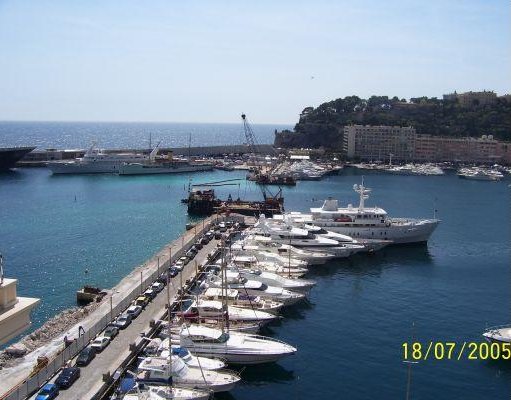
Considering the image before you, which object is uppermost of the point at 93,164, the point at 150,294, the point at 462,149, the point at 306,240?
the point at 462,149

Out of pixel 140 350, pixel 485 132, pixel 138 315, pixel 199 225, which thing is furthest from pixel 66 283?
pixel 485 132

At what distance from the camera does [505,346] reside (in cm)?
2895

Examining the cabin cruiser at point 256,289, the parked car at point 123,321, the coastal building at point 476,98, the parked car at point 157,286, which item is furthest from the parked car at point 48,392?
the coastal building at point 476,98

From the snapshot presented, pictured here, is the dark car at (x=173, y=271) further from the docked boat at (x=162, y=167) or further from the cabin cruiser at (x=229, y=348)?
the docked boat at (x=162, y=167)

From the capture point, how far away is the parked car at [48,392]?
21.1 meters

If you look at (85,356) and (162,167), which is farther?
(162,167)

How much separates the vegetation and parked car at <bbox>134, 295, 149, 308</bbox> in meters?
125

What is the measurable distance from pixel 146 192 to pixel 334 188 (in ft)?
109

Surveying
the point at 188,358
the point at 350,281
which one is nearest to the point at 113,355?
the point at 188,358

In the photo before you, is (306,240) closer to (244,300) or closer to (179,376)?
(244,300)

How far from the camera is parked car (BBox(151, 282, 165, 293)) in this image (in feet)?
114

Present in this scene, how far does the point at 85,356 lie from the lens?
24.7 meters

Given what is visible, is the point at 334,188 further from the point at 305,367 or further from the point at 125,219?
the point at 305,367
